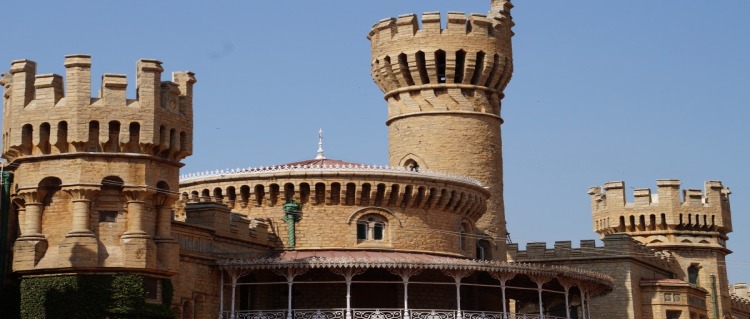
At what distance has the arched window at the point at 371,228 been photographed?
5491cm

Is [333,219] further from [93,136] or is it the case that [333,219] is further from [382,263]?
[93,136]

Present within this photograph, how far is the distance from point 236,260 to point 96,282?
750cm

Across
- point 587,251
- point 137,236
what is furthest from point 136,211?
point 587,251

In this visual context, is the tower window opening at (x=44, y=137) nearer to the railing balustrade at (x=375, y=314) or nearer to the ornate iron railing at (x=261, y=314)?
the ornate iron railing at (x=261, y=314)

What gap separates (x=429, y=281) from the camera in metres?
55.1

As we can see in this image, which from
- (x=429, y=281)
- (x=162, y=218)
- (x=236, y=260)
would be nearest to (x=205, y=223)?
(x=236, y=260)

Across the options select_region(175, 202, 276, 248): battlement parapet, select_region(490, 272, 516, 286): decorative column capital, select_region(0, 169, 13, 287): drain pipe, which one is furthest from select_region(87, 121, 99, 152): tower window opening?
select_region(490, 272, 516, 286): decorative column capital

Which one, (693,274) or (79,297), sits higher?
(693,274)

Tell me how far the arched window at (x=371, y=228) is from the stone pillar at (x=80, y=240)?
46.2ft

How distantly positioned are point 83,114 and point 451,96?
2492cm

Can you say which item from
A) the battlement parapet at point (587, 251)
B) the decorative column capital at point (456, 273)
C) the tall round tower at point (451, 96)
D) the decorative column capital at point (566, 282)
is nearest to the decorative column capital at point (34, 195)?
the decorative column capital at point (456, 273)

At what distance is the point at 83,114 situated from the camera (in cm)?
4406

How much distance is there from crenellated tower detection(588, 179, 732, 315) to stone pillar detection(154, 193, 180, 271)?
3796cm

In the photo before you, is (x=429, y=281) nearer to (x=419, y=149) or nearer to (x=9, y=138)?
(x=419, y=149)
